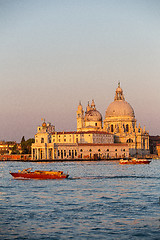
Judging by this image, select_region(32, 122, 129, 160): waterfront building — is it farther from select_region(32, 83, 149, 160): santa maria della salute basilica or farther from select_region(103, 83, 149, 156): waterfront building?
select_region(103, 83, 149, 156): waterfront building

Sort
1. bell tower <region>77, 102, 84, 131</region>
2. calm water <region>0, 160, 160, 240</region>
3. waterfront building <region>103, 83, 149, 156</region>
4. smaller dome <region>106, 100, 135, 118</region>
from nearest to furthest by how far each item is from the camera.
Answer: calm water <region>0, 160, 160, 240</region> < waterfront building <region>103, 83, 149, 156</region> < smaller dome <region>106, 100, 135, 118</region> < bell tower <region>77, 102, 84, 131</region>

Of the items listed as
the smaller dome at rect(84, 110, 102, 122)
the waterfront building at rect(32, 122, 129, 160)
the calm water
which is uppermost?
the smaller dome at rect(84, 110, 102, 122)

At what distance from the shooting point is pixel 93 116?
166625mm

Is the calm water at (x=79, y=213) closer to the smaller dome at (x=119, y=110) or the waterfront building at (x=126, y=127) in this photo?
the waterfront building at (x=126, y=127)

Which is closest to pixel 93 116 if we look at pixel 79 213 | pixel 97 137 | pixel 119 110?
pixel 119 110

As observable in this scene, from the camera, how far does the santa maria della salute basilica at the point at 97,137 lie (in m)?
138

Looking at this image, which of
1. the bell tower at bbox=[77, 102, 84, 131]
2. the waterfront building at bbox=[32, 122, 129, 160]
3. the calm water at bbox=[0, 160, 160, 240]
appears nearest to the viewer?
the calm water at bbox=[0, 160, 160, 240]

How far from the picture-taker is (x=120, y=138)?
520 feet

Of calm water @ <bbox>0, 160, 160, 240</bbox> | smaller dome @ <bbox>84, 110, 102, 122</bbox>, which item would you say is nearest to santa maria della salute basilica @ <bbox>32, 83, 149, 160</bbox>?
smaller dome @ <bbox>84, 110, 102, 122</bbox>

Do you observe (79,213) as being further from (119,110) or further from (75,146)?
(119,110)

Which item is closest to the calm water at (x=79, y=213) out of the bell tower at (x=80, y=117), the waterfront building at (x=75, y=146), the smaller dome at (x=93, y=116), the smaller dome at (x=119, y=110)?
the waterfront building at (x=75, y=146)

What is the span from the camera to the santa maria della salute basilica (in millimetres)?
137875

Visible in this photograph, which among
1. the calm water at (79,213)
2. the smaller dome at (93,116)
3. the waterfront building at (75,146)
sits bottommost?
the calm water at (79,213)

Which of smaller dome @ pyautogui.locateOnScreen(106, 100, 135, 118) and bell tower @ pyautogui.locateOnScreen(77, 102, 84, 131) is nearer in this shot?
smaller dome @ pyautogui.locateOnScreen(106, 100, 135, 118)
